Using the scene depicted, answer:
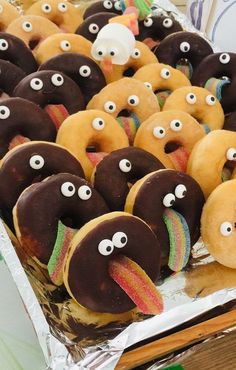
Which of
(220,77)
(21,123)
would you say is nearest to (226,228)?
(21,123)

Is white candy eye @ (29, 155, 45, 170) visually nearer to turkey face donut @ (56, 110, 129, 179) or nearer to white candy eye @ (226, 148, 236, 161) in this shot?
turkey face donut @ (56, 110, 129, 179)

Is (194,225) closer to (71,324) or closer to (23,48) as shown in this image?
(71,324)

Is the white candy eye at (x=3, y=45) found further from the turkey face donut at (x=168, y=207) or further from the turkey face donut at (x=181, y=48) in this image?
the turkey face donut at (x=168, y=207)

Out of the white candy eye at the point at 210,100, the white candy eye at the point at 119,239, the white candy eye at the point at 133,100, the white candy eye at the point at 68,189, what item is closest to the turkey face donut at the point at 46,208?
the white candy eye at the point at 68,189

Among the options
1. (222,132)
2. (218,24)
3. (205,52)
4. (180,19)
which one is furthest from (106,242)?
(180,19)

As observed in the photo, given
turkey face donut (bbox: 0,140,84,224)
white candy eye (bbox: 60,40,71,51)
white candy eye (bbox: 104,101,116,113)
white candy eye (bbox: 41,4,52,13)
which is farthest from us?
white candy eye (bbox: 41,4,52,13)

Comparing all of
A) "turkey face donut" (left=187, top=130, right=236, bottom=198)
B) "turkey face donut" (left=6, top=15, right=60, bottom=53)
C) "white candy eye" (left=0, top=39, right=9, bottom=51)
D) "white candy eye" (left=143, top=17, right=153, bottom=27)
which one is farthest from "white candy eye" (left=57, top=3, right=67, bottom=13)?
"turkey face donut" (left=187, top=130, right=236, bottom=198)

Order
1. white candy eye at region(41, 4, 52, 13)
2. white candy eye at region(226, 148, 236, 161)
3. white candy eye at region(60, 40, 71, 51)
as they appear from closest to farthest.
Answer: white candy eye at region(226, 148, 236, 161)
white candy eye at region(60, 40, 71, 51)
white candy eye at region(41, 4, 52, 13)
